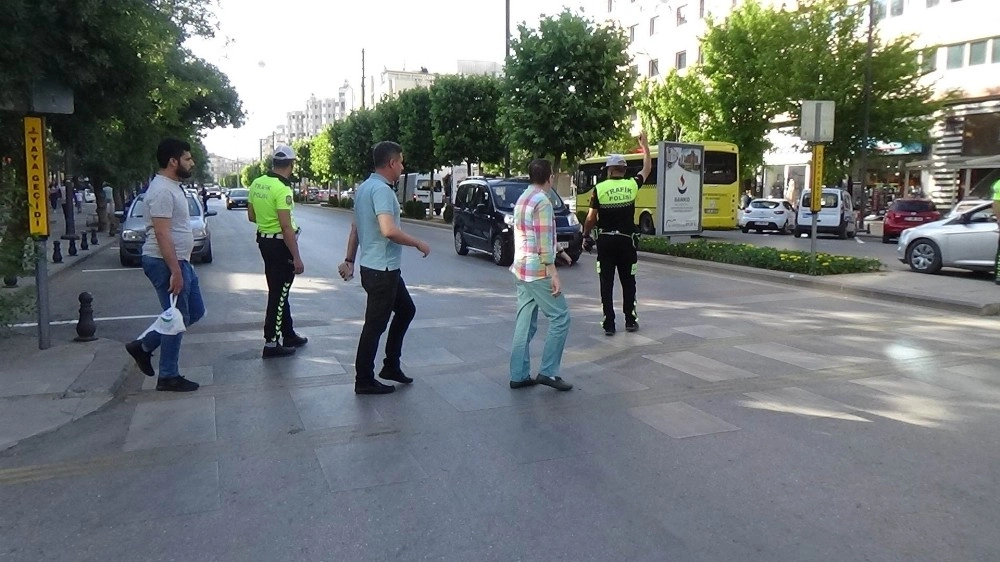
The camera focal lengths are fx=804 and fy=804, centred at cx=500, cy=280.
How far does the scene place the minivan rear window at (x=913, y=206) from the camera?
25.2 metres

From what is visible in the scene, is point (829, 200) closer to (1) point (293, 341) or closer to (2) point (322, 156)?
(1) point (293, 341)

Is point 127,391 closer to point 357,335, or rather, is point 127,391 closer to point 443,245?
point 357,335

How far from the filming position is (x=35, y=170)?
23.5 ft

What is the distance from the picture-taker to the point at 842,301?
1109 cm

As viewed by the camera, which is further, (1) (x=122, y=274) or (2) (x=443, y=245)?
(2) (x=443, y=245)

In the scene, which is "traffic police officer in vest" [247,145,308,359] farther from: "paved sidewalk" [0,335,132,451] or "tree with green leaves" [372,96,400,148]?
"tree with green leaves" [372,96,400,148]

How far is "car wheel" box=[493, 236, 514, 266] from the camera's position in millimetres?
15867

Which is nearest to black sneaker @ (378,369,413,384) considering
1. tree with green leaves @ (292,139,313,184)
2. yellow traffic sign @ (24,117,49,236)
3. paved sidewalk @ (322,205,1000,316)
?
yellow traffic sign @ (24,117,49,236)

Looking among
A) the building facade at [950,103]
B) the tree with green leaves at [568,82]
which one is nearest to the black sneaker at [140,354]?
the tree with green leaves at [568,82]

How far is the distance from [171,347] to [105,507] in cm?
226

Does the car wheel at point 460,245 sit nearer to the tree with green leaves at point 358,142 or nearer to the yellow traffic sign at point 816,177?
the yellow traffic sign at point 816,177

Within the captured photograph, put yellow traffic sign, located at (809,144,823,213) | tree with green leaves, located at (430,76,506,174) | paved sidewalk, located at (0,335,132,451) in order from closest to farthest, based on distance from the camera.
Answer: paved sidewalk, located at (0,335,132,451) < yellow traffic sign, located at (809,144,823,213) < tree with green leaves, located at (430,76,506,174)

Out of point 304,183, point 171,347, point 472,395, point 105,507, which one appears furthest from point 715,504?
point 304,183

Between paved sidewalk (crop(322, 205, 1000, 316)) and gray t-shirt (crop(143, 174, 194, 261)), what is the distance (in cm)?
911
